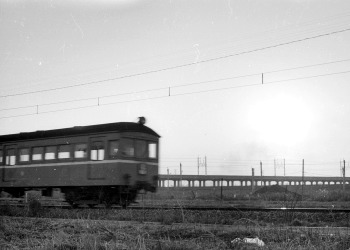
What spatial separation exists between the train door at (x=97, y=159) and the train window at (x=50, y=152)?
2.12 meters

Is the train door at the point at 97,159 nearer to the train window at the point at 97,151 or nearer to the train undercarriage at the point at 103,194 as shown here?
the train window at the point at 97,151

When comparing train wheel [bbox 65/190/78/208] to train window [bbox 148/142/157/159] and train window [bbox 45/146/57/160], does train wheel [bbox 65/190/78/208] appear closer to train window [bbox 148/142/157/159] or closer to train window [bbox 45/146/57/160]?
train window [bbox 45/146/57/160]

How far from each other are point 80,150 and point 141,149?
2.46 meters

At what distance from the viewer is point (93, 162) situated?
17.2 meters

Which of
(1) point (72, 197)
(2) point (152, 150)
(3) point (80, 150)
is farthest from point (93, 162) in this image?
(2) point (152, 150)

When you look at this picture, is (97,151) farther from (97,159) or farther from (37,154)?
(37,154)

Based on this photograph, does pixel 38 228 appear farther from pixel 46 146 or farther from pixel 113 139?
pixel 46 146

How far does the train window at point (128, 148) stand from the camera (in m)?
17.2

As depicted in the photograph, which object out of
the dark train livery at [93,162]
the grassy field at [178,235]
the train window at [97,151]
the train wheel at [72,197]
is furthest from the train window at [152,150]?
the grassy field at [178,235]

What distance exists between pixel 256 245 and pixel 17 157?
1700 centimetres

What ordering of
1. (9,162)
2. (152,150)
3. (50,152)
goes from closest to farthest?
(50,152) < (152,150) < (9,162)

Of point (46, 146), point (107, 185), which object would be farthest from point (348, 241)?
point (46, 146)

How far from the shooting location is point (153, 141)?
19172 millimetres

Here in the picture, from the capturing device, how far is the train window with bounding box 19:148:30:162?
19797 mm
